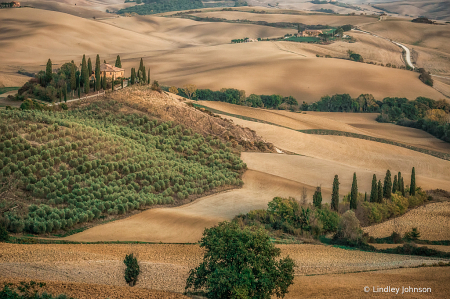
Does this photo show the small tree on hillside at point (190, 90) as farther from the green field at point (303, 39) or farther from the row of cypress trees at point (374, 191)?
the green field at point (303, 39)

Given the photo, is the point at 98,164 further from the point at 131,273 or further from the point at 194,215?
the point at 131,273

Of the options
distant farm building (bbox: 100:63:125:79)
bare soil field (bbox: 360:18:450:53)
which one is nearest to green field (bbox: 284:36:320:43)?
bare soil field (bbox: 360:18:450:53)

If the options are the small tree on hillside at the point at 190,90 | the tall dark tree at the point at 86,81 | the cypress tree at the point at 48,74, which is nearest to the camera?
the tall dark tree at the point at 86,81

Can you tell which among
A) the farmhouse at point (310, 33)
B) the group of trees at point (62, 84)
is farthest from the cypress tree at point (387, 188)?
the farmhouse at point (310, 33)

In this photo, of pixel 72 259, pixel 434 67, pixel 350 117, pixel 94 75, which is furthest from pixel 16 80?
pixel 434 67

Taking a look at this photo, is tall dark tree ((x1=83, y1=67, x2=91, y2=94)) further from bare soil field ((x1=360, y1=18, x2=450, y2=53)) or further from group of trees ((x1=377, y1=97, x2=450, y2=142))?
bare soil field ((x1=360, y1=18, x2=450, y2=53))

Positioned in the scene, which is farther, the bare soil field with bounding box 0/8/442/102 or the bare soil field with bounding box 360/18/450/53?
the bare soil field with bounding box 360/18/450/53

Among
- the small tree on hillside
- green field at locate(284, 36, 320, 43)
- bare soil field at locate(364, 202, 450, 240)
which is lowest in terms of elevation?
bare soil field at locate(364, 202, 450, 240)
